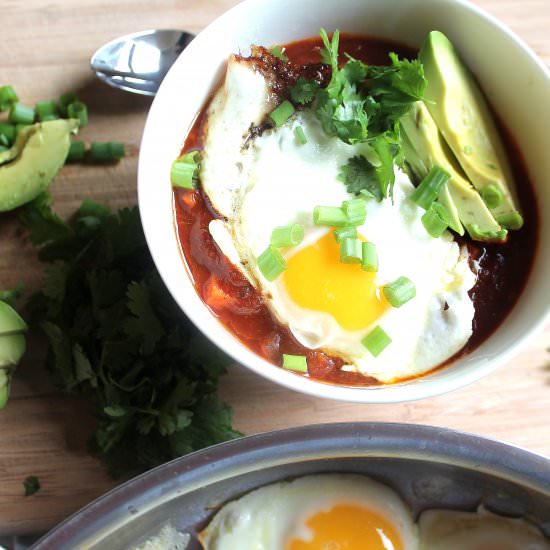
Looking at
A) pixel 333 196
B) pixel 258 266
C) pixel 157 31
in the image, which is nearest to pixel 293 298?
pixel 258 266

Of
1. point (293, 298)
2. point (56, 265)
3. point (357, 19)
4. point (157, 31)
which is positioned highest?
point (357, 19)

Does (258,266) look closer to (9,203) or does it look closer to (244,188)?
(244,188)

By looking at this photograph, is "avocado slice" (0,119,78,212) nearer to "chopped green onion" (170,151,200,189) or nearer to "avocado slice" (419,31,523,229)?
"chopped green onion" (170,151,200,189)

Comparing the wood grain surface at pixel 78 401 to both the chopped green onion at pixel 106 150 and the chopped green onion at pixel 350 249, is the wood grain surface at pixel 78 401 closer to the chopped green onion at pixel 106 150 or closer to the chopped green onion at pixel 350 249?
the chopped green onion at pixel 106 150

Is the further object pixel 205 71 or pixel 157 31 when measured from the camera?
pixel 157 31

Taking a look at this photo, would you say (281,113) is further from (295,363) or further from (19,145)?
(19,145)

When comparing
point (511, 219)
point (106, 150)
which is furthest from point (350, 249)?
point (106, 150)
